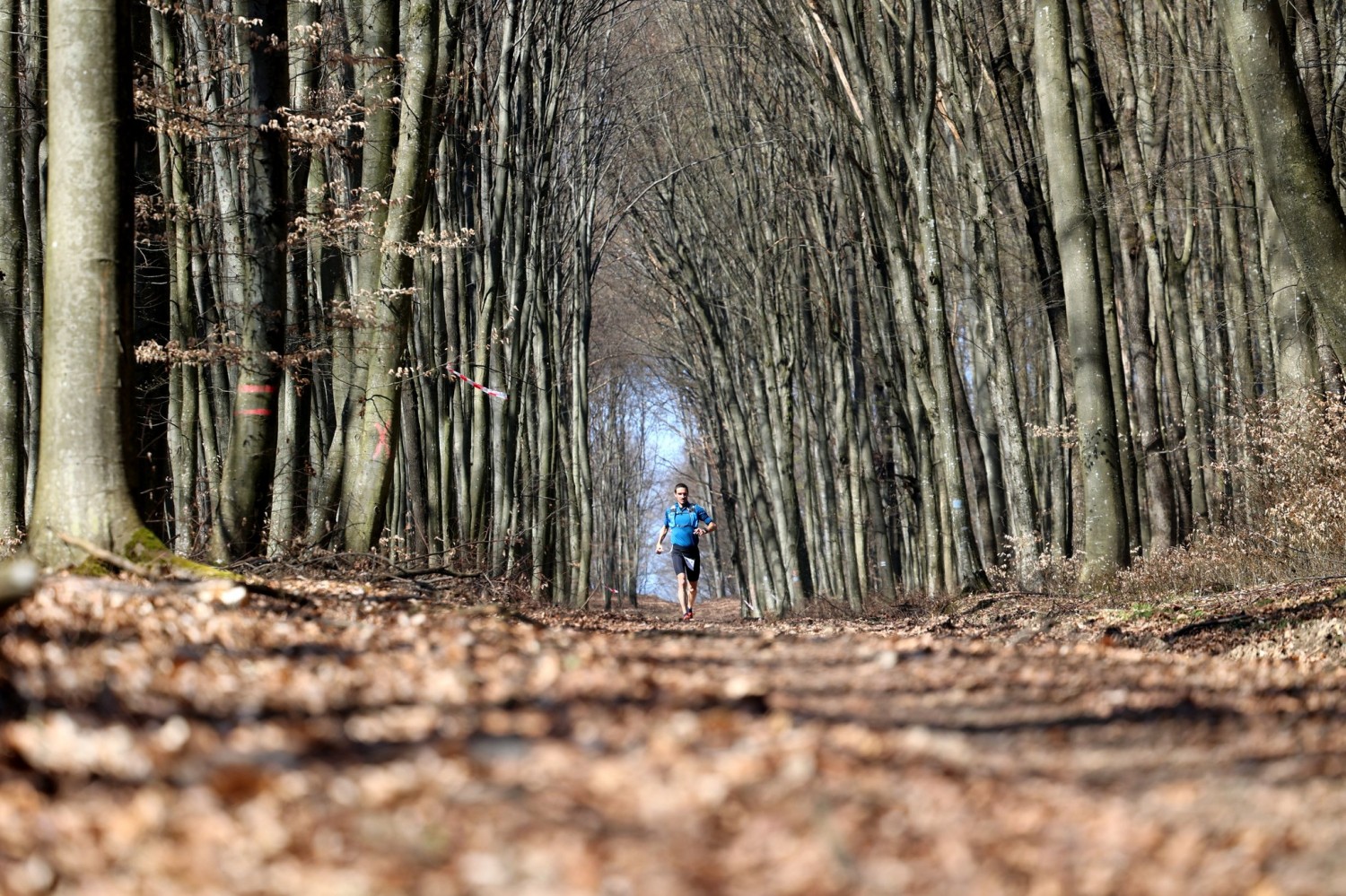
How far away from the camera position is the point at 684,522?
58.7ft

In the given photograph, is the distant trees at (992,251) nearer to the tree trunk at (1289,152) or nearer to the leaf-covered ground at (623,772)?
the tree trunk at (1289,152)

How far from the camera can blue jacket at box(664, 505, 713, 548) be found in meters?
17.8

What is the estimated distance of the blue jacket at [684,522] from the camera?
17.8 meters

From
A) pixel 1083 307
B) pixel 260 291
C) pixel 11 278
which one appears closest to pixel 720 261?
pixel 1083 307

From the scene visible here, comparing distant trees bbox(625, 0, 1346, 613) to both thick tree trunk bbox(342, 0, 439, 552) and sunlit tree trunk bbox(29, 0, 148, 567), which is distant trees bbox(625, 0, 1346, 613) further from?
sunlit tree trunk bbox(29, 0, 148, 567)

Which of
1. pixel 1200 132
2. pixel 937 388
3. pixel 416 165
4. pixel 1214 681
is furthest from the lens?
pixel 1200 132

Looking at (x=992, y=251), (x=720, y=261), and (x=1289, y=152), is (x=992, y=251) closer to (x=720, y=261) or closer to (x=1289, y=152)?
(x=1289, y=152)

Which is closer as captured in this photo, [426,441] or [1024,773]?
[1024,773]

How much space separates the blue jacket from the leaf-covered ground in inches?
515

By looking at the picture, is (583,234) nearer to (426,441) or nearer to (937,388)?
(426,441)

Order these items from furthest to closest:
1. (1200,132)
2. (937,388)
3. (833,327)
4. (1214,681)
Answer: (833,327) < (1200,132) < (937,388) < (1214,681)

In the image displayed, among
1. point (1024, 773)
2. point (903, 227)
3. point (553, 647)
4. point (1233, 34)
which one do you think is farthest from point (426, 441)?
point (1024, 773)

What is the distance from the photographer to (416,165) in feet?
38.4

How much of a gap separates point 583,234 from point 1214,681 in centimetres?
2024
